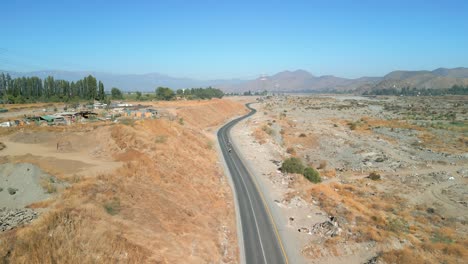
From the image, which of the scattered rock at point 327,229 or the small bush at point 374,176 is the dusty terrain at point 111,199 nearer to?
the scattered rock at point 327,229

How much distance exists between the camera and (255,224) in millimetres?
34281

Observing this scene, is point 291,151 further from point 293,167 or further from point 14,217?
point 14,217

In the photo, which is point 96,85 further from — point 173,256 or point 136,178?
point 173,256

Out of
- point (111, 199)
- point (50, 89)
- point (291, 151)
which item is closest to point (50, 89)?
point (50, 89)

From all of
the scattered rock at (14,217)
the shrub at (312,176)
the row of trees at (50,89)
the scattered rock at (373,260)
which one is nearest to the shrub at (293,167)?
the shrub at (312,176)

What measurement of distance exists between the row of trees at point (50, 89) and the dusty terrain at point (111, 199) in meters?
73.7

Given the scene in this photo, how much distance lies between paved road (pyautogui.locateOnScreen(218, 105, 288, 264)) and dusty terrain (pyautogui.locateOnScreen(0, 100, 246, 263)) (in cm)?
160

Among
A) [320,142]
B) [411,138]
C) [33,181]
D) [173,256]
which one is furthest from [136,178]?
[411,138]

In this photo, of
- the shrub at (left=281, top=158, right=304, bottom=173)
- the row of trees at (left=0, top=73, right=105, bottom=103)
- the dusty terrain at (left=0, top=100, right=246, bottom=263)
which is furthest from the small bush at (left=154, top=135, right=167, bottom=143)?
the row of trees at (left=0, top=73, right=105, bottom=103)

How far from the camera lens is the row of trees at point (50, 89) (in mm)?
118294

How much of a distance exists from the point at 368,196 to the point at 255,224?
817 inches

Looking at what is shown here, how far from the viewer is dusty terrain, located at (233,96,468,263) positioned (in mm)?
29688

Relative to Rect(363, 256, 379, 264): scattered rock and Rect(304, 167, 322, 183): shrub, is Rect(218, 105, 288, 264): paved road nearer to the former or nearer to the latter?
Rect(363, 256, 379, 264): scattered rock

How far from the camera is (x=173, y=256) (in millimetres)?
23484
